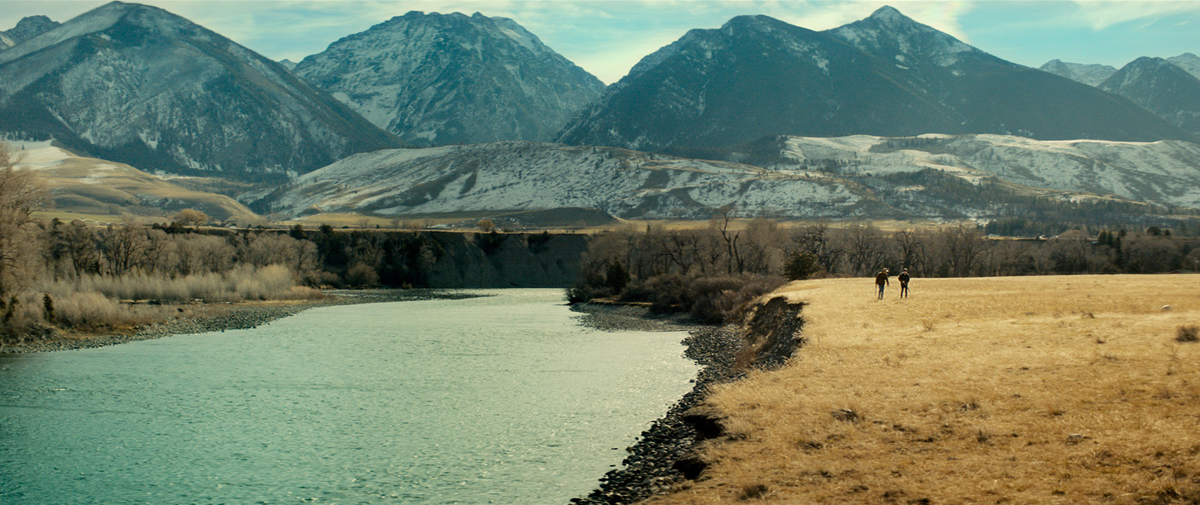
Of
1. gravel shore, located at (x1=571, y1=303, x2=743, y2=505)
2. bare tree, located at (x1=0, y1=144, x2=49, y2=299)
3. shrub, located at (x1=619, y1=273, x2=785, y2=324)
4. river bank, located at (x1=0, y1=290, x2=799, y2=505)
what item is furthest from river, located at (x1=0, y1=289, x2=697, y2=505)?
shrub, located at (x1=619, y1=273, x2=785, y2=324)

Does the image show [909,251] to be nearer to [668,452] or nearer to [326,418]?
[326,418]

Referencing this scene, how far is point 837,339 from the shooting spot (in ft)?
117

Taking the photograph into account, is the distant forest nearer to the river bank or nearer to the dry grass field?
the river bank

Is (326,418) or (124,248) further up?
(124,248)

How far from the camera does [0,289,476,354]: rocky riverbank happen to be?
56031 millimetres

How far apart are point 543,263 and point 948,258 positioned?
86.3 metres

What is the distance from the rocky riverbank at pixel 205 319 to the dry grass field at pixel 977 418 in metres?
51.1

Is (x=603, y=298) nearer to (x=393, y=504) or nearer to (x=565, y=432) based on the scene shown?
(x=565, y=432)

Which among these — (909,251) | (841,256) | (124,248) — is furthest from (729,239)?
(124,248)

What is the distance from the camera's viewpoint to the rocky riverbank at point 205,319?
56.0 meters

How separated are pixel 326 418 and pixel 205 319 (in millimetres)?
51515

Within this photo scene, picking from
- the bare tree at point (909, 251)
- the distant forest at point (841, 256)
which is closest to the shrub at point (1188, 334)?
the distant forest at point (841, 256)

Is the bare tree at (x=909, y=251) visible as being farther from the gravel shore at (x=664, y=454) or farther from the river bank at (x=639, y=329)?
the gravel shore at (x=664, y=454)

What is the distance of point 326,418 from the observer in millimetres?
32562
